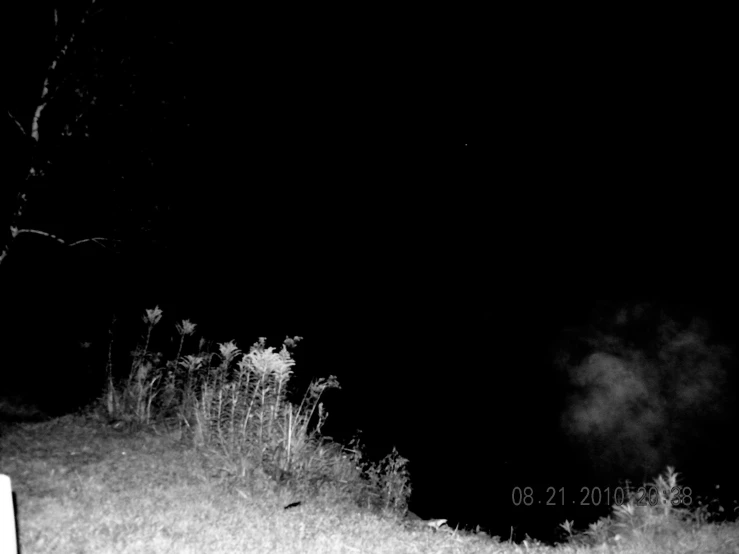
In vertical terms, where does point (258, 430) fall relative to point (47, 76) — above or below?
below

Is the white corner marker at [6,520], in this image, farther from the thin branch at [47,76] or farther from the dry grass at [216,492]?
the thin branch at [47,76]

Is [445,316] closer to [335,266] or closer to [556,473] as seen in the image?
[335,266]

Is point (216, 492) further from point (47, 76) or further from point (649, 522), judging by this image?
point (47, 76)

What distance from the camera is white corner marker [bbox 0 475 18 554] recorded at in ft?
8.84

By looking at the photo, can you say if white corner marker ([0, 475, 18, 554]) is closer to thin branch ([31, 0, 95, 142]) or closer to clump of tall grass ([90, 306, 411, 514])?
clump of tall grass ([90, 306, 411, 514])

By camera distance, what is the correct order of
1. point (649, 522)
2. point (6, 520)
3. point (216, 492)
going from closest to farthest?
point (6, 520), point (649, 522), point (216, 492)

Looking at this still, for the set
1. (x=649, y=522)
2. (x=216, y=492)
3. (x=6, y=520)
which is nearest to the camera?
(x=6, y=520)

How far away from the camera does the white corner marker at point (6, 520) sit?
8.84 ft

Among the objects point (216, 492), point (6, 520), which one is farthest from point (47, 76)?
point (6, 520)

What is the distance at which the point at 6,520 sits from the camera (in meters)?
2.71

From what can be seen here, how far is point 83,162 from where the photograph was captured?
7539mm

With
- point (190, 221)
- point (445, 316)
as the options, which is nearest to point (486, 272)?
point (445, 316)

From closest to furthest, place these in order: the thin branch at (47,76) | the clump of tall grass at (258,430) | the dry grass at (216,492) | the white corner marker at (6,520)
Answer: the white corner marker at (6,520)
the dry grass at (216,492)
the clump of tall grass at (258,430)
the thin branch at (47,76)

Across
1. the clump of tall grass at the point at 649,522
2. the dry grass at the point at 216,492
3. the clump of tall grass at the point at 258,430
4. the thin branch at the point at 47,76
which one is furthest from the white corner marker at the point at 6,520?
the thin branch at the point at 47,76
